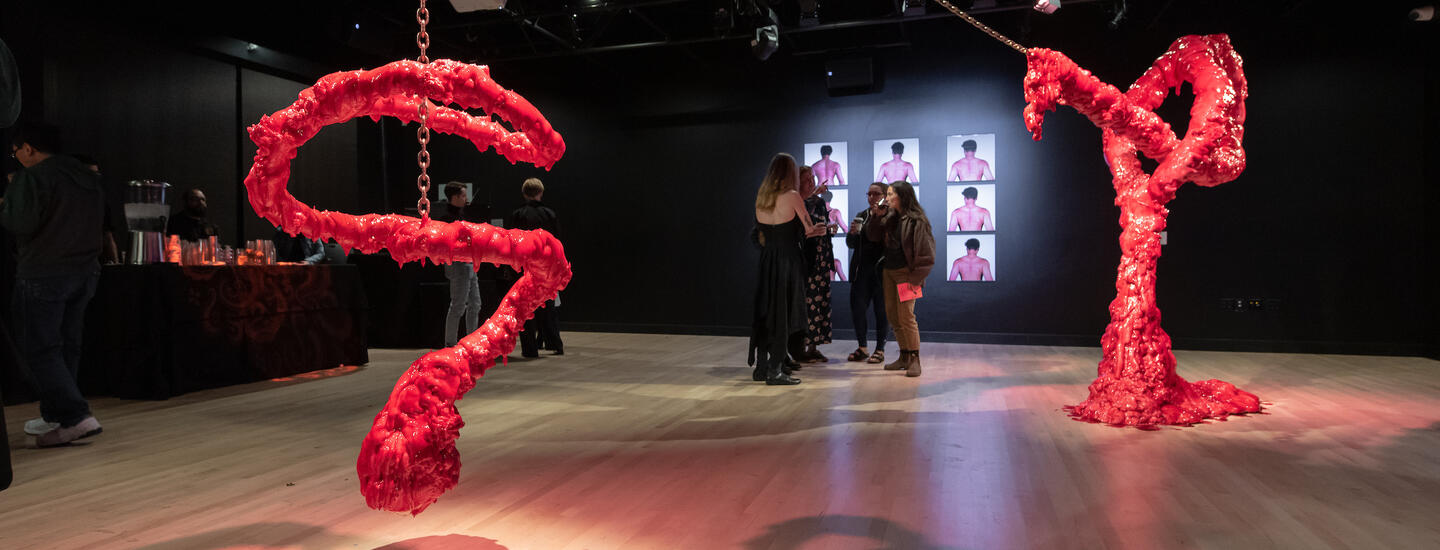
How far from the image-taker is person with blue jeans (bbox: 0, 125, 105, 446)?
345 cm

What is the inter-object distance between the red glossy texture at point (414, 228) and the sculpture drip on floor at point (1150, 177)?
2.69 meters

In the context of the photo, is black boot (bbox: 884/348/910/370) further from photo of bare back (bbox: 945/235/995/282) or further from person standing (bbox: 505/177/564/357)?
person standing (bbox: 505/177/564/357)

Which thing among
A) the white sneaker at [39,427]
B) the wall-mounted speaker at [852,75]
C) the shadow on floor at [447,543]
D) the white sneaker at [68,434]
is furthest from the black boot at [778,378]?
the wall-mounted speaker at [852,75]

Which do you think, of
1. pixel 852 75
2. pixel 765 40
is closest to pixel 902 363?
pixel 765 40

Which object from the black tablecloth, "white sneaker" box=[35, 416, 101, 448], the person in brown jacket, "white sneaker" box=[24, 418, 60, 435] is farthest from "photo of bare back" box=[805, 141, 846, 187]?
"white sneaker" box=[24, 418, 60, 435]

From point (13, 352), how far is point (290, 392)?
2.52 metres

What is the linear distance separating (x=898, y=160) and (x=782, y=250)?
3.55m

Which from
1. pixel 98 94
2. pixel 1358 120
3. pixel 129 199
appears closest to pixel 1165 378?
pixel 1358 120

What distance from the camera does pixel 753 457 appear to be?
3234mm

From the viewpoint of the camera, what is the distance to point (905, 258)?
5453 millimetres

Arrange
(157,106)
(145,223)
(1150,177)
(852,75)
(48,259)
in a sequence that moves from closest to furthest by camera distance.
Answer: (48,259) → (1150,177) → (145,223) → (157,106) → (852,75)

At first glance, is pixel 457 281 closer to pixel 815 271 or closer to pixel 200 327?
pixel 200 327

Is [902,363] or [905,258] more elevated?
[905,258]

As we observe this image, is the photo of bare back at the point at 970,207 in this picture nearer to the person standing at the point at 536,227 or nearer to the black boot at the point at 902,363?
the black boot at the point at 902,363
